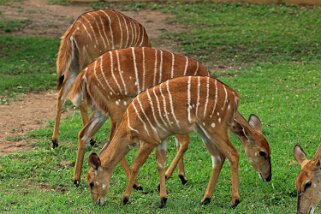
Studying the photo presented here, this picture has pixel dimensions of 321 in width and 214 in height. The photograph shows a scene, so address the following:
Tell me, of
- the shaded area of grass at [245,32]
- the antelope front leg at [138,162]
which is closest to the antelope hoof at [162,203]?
the antelope front leg at [138,162]

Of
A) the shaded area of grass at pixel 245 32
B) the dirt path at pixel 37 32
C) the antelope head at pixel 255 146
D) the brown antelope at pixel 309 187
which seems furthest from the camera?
the shaded area of grass at pixel 245 32

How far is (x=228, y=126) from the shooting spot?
6285 millimetres

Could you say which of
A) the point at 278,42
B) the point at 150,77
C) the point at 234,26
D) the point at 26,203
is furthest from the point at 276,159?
the point at 234,26

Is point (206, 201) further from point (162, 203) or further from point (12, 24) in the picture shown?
point (12, 24)

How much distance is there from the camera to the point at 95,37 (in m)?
8.35

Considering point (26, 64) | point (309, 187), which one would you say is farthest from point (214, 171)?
point (26, 64)

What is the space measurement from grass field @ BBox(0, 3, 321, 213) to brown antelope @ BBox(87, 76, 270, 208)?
0.19 metres

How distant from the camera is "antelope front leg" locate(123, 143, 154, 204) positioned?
625cm

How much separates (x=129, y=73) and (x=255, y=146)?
126 centimetres

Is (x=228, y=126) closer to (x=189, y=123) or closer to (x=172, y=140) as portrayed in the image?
(x=189, y=123)

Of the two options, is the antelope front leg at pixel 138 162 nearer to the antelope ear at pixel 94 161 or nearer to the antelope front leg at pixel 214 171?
the antelope ear at pixel 94 161

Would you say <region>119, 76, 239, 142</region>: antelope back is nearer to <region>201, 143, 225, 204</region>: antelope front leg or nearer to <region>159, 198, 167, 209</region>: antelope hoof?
<region>201, 143, 225, 204</region>: antelope front leg

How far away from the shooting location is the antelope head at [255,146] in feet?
21.3

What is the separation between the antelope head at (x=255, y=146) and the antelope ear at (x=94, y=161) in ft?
3.64
